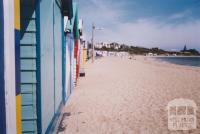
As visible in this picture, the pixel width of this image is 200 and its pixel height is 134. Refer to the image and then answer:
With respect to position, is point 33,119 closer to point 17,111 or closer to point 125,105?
point 17,111

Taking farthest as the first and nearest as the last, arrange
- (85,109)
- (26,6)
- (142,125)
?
1. (85,109)
2. (142,125)
3. (26,6)

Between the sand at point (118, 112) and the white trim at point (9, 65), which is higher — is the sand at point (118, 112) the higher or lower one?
the lower one

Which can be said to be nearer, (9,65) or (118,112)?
(9,65)

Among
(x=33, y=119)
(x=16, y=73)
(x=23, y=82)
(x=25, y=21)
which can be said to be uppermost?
(x=25, y=21)

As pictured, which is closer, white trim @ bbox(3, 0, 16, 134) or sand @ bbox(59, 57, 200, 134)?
white trim @ bbox(3, 0, 16, 134)

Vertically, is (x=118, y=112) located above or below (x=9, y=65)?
below

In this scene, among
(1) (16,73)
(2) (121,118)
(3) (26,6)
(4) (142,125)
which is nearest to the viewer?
(1) (16,73)

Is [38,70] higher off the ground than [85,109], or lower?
higher

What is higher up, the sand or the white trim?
the white trim

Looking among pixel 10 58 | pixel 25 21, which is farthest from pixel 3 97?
pixel 25 21

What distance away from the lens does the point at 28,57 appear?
369 centimetres

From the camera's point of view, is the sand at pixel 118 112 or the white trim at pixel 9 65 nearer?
the white trim at pixel 9 65

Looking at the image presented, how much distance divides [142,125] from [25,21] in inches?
151

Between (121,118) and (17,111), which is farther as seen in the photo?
(121,118)
